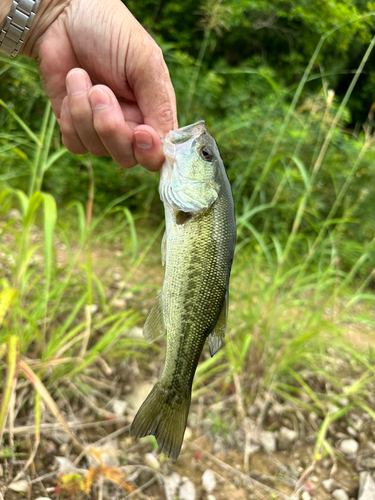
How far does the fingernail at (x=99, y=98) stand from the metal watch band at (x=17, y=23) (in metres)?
0.48

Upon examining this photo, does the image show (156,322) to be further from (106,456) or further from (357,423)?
(357,423)

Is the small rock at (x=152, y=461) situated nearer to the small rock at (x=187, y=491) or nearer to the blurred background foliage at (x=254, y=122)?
the small rock at (x=187, y=491)

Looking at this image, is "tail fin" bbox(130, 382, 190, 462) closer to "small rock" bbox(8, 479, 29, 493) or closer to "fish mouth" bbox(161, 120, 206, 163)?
"small rock" bbox(8, 479, 29, 493)

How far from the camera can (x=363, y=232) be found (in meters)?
4.84

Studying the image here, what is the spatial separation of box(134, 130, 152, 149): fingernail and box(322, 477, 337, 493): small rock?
1.93m

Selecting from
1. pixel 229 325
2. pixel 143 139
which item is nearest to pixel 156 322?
pixel 143 139

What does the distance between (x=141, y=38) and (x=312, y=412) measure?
2.25 meters

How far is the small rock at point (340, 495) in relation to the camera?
184 centimetres

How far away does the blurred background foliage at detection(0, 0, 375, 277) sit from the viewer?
11.3ft

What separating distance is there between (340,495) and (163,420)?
52.1 inches

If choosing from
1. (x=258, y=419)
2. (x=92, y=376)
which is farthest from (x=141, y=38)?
(x=258, y=419)

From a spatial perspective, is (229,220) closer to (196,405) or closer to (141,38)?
(141,38)

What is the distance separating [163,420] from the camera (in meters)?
1.15

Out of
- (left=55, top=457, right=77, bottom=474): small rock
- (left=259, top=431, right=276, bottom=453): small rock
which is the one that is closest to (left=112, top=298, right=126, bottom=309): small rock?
(left=55, top=457, right=77, bottom=474): small rock
